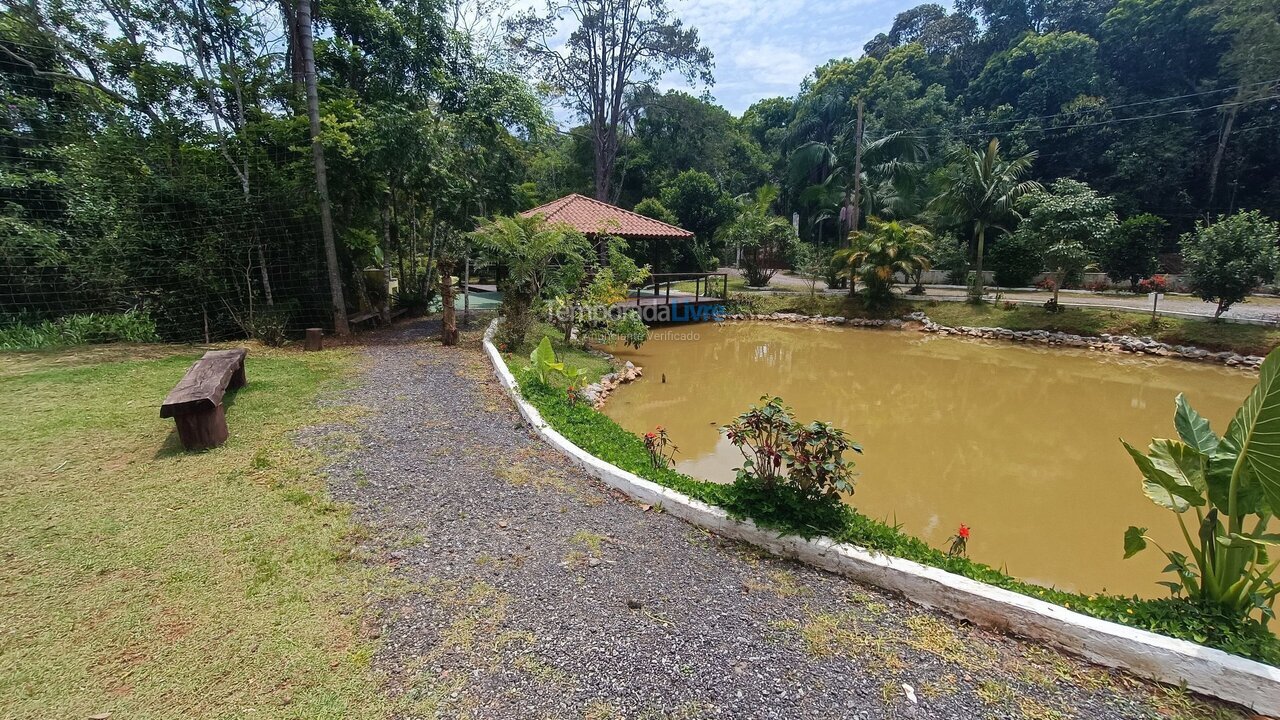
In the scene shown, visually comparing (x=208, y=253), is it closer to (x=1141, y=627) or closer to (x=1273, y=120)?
(x=1141, y=627)

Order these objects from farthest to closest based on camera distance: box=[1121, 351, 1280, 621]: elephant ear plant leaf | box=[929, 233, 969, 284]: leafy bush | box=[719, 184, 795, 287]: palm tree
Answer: box=[929, 233, 969, 284]: leafy bush → box=[719, 184, 795, 287]: palm tree → box=[1121, 351, 1280, 621]: elephant ear plant leaf

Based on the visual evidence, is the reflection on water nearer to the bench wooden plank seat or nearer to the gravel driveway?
the gravel driveway

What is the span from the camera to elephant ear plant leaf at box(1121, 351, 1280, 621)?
7.09 feet

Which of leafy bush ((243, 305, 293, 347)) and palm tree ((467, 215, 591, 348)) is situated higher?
palm tree ((467, 215, 591, 348))

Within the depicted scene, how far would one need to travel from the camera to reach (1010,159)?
22.4 m

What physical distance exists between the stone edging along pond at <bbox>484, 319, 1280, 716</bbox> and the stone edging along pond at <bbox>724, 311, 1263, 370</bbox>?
9956mm

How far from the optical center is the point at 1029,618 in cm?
241

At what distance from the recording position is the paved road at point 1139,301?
39.2 feet

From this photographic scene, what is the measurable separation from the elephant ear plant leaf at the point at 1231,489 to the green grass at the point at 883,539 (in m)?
0.13

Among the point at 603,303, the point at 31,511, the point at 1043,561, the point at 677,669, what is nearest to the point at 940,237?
the point at 603,303

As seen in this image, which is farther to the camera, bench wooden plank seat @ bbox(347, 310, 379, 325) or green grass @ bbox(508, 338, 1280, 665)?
bench wooden plank seat @ bbox(347, 310, 379, 325)

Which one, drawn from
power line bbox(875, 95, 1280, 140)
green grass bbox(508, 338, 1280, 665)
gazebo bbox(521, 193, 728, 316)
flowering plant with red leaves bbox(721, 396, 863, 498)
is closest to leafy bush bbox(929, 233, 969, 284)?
power line bbox(875, 95, 1280, 140)

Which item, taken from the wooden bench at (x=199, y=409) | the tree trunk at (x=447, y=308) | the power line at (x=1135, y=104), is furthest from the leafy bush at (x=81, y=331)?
the power line at (x=1135, y=104)

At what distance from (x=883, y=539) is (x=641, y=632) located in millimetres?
1543
